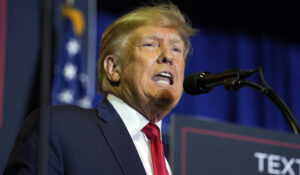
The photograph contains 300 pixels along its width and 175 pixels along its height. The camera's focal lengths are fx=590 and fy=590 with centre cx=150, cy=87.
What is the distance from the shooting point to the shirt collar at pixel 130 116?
1979mm

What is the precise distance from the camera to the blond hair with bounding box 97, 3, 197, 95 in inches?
86.0

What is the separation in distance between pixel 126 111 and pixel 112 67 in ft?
0.74

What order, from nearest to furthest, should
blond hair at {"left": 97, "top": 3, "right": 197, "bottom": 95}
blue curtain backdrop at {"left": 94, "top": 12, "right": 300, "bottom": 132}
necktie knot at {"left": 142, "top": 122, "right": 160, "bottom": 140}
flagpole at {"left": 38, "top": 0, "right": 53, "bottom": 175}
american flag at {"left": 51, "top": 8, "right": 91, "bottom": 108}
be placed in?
flagpole at {"left": 38, "top": 0, "right": 53, "bottom": 175}
necktie knot at {"left": 142, "top": 122, "right": 160, "bottom": 140}
blond hair at {"left": 97, "top": 3, "right": 197, "bottom": 95}
american flag at {"left": 51, "top": 8, "right": 91, "bottom": 108}
blue curtain backdrop at {"left": 94, "top": 12, "right": 300, "bottom": 132}

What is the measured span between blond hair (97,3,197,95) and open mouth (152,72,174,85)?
0.19 m

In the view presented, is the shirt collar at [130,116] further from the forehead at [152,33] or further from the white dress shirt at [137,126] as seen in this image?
the forehead at [152,33]

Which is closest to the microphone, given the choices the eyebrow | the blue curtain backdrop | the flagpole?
the eyebrow

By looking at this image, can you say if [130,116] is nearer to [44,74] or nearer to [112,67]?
[112,67]

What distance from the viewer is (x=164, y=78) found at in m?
2.11

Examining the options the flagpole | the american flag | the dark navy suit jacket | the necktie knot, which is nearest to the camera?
the flagpole

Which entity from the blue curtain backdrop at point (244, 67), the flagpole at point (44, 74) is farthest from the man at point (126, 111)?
the blue curtain backdrop at point (244, 67)

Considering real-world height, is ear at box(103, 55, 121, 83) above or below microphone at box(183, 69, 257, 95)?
above

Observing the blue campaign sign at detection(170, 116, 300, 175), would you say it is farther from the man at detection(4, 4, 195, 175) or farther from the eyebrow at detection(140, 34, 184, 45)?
the eyebrow at detection(140, 34, 184, 45)

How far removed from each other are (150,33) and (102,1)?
8.09ft

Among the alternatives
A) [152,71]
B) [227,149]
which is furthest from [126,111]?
[227,149]
